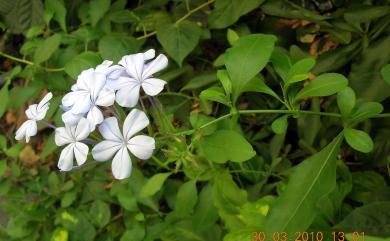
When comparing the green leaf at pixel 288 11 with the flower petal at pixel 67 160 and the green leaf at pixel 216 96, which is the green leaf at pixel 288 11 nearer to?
the green leaf at pixel 216 96

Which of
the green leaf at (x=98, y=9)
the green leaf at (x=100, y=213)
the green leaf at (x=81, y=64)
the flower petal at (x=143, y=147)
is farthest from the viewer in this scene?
the green leaf at (x=100, y=213)

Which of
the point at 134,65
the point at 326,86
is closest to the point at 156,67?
the point at 134,65

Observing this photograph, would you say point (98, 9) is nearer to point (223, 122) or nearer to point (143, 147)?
point (223, 122)

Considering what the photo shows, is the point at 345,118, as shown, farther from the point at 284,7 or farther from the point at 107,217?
the point at 107,217

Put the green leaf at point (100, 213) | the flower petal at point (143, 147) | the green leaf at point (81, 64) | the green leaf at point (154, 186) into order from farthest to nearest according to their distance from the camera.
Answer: the green leaf at point (100, 213) < the green leaf at point (154, 186) < the green leaf at point (81, 64) < the flower petal at point (143, 147)

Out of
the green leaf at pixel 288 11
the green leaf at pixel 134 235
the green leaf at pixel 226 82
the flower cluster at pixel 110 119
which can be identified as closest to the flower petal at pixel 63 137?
the flower cluster at pixel 110 119
